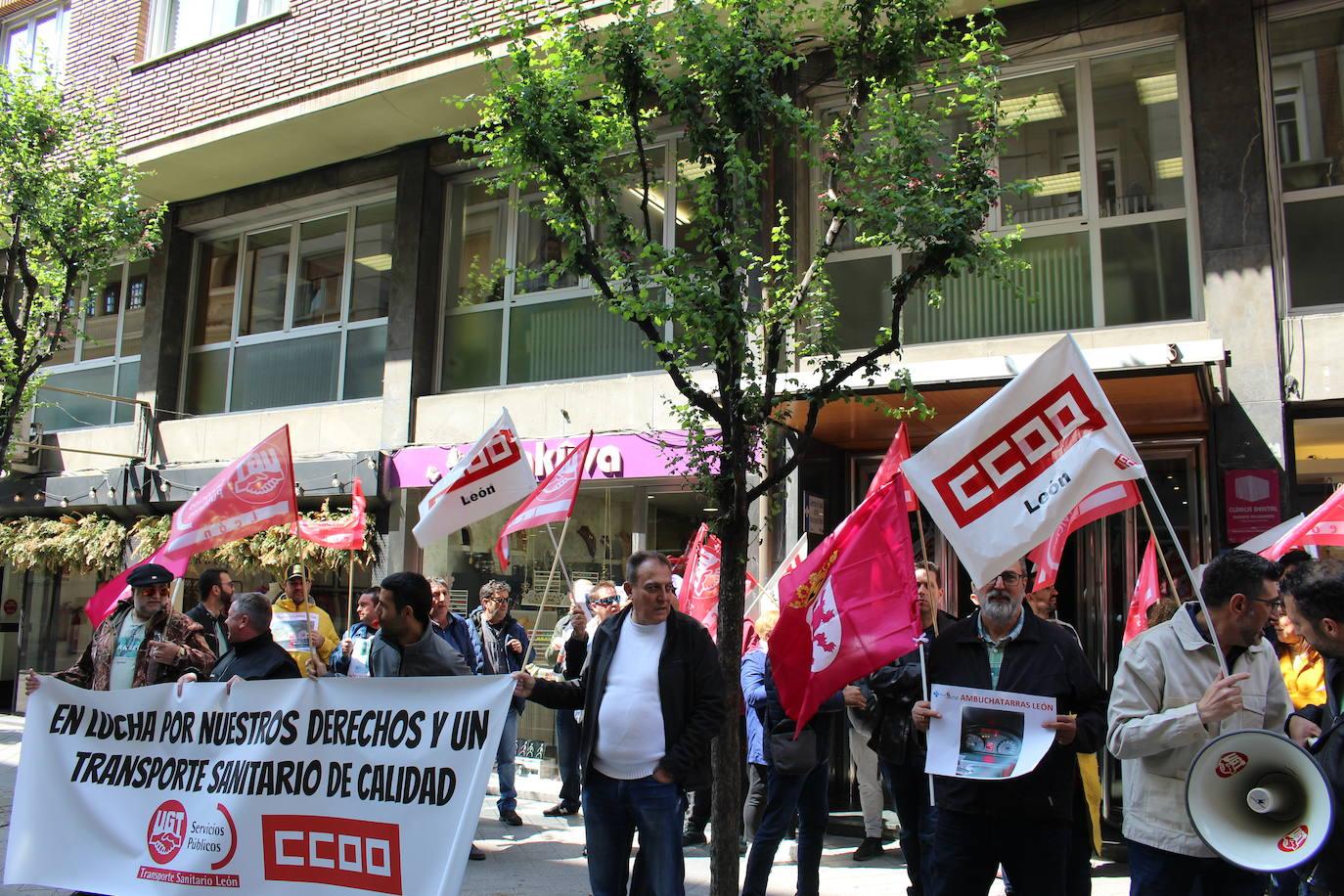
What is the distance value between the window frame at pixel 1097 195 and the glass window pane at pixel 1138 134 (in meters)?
0.05

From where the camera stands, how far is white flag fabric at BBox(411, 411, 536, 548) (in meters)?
7.95

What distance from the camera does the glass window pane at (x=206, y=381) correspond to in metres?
15.4

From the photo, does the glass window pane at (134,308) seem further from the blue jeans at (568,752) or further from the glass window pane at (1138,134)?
the glass window pane at (1138,134)

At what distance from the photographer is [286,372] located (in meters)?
14.7

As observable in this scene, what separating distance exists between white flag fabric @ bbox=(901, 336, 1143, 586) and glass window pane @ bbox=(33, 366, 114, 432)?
14.9 metres

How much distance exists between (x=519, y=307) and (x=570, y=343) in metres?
0.93

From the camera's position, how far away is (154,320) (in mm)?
15695

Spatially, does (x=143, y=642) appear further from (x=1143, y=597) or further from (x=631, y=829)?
(x=1143, y=597)

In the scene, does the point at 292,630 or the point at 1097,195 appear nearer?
the point at 292,630

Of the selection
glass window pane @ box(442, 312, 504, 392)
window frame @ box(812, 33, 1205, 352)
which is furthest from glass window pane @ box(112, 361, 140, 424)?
window frame @ box(812, 33, 1205, 352)

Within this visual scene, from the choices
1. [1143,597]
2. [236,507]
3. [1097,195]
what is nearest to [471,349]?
[236,507]

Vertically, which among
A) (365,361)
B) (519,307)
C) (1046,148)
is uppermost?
(1046,148)

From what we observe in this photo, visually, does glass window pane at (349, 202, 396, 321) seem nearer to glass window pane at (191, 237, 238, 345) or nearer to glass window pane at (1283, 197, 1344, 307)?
glass window pane at (191, 237, 238, 345)

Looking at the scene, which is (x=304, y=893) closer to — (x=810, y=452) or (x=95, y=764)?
(x=95, y=764)
